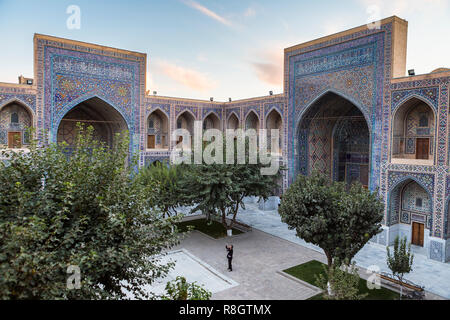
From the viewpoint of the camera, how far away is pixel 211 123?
69.8 feet

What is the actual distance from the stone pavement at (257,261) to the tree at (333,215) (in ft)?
5.35

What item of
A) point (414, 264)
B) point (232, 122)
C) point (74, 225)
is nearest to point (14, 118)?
point (232, 122)

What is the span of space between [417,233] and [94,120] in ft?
55.5

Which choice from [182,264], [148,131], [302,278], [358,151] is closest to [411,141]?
[358,151]

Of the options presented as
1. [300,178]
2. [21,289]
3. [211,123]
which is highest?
[211,123]

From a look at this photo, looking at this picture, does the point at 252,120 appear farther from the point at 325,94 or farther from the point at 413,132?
the point at 413,132

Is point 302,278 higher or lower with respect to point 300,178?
lower

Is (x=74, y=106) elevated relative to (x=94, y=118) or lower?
elevated

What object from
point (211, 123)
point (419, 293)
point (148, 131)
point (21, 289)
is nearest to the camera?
point (21, 289)

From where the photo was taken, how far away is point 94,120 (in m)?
18.0

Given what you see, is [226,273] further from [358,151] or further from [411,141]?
[358,151]

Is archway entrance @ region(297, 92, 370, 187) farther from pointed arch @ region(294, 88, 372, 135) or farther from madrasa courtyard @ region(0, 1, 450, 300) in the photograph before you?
pointed arch @ region(294, 88, 372, 135)

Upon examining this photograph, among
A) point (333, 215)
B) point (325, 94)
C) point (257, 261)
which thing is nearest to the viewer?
point (333, 215)

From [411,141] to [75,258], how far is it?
12678 millimetres
